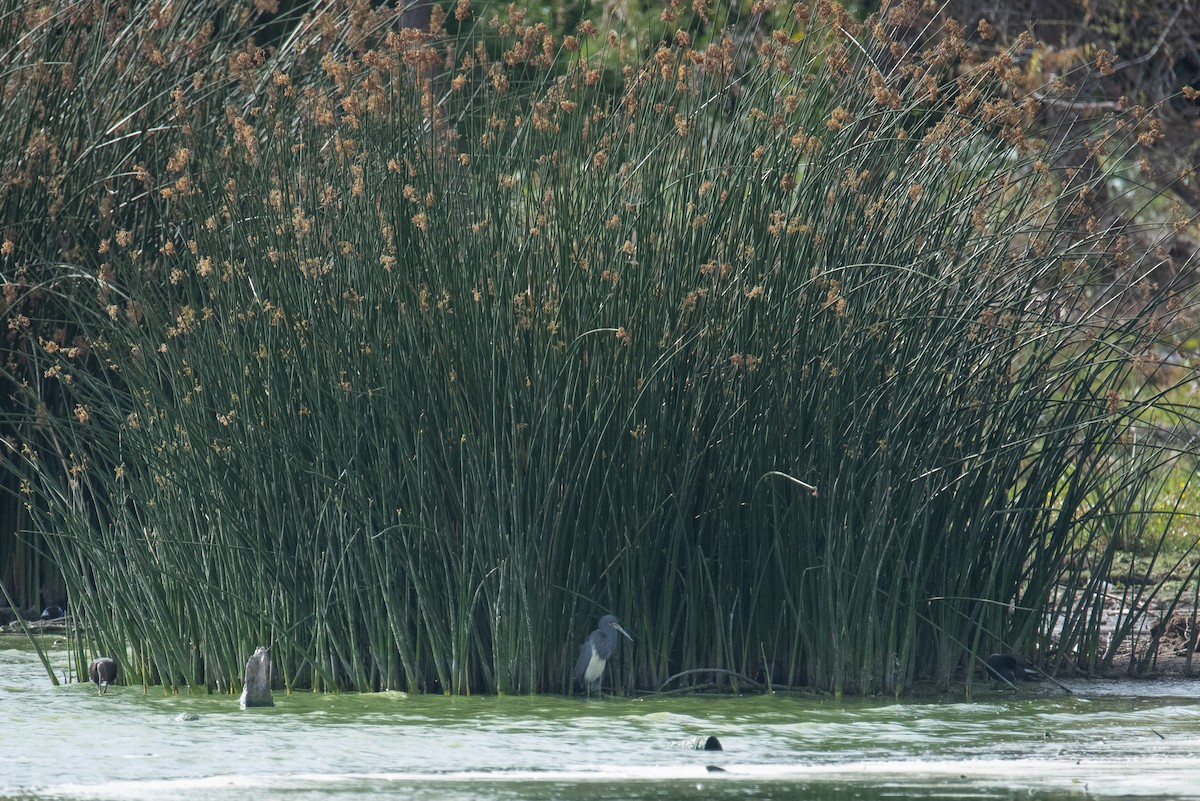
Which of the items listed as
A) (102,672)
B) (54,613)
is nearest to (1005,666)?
(102,672)

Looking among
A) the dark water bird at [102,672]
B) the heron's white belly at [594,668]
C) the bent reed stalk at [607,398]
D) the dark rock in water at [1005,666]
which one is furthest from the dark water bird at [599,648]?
the dark water bird at [102,672]

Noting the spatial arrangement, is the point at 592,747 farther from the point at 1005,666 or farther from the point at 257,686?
the point at 1005,666

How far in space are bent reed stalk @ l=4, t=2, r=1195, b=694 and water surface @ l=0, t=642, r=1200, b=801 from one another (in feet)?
0.73

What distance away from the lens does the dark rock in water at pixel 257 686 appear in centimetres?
443

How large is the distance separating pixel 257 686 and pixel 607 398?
3.71 ft

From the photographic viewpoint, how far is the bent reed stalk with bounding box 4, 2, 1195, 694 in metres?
4.55

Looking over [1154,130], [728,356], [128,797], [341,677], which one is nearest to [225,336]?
[341,677]

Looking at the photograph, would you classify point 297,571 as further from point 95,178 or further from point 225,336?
point 95,178

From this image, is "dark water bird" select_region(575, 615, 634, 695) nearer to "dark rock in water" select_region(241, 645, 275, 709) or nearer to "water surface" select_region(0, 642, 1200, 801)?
"water surface" select_region(0, 642, 1200, 801)

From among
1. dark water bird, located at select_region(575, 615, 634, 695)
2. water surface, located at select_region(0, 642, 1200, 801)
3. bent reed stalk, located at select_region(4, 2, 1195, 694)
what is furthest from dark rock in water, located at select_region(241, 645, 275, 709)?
dark water bird, located at select_region(575, 615, 634, 695)

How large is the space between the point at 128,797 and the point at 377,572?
1267 mm

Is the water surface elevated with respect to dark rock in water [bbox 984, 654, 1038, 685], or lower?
lower

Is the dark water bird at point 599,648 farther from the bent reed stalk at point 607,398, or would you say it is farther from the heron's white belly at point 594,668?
the bent reed stalk at point 607,398

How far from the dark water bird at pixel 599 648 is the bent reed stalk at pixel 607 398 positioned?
139 millimetres
